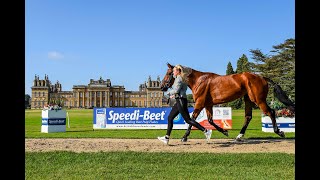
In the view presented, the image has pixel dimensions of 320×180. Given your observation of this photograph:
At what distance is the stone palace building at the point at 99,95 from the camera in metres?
165

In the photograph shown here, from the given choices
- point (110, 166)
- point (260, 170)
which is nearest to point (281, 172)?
point (260, 170)

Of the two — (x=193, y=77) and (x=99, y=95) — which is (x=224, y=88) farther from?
(x=99, y=95)

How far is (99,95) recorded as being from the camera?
174000 mm

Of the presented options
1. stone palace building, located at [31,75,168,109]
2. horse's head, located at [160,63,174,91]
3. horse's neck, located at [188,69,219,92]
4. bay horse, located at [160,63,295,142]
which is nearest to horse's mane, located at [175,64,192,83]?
bay horse, located at [160,63,295,142]

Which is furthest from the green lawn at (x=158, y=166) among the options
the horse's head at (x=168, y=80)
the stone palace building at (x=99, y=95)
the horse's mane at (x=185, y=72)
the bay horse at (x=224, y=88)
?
the stone palace building at (x=99, y=95)

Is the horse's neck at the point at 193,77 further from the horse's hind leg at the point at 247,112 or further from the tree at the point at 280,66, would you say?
the tree at the point at 280,66

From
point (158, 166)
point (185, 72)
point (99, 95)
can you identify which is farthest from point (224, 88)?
point (99, 95)

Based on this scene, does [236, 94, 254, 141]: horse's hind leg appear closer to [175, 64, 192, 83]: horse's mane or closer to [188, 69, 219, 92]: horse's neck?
[188, 69, 219, 92]: horse's neck

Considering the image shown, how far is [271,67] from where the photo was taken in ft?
200

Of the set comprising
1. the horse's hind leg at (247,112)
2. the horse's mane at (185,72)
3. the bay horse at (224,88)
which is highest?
the horse's mane at (185,72)

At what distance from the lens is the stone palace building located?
164875 millimetres

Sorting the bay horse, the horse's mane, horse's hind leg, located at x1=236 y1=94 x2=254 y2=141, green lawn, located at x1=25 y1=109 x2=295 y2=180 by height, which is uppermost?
the horse's mane

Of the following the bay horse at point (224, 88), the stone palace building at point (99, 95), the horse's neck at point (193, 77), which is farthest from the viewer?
the stone palace building at point (99, 95)
